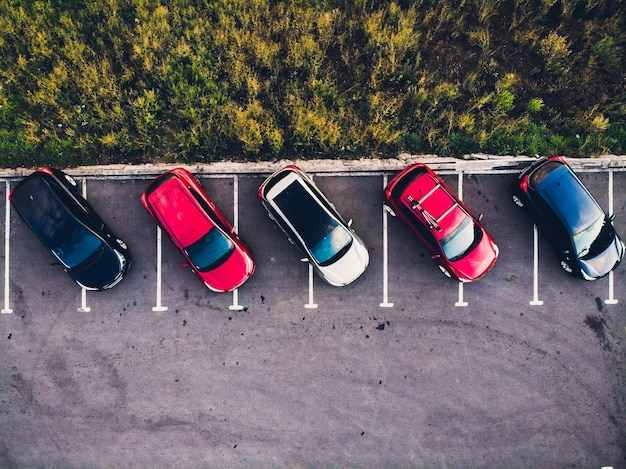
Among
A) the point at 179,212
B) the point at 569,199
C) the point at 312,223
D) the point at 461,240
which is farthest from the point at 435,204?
the point at 179,212

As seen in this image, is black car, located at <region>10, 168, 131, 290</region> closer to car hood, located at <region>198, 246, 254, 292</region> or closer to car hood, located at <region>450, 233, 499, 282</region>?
car hood, located at <region>198, 246, 254, 292</region>

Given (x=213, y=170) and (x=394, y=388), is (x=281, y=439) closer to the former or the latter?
(x=394, y=388)

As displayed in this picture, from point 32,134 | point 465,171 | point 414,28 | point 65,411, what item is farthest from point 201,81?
point 65,411

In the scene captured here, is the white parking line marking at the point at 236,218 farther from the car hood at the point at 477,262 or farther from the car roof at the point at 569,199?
the car roof at the point at 569,199

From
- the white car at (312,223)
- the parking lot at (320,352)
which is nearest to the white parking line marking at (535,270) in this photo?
the parking lot at (320,352)

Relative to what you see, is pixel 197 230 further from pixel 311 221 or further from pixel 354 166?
pixel 354 166

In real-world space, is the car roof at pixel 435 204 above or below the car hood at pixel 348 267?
above

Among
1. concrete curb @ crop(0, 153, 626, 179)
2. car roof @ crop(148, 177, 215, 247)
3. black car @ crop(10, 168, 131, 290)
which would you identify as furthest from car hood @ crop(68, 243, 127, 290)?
concrete curb @ crop(0, 153, 626, 179)
